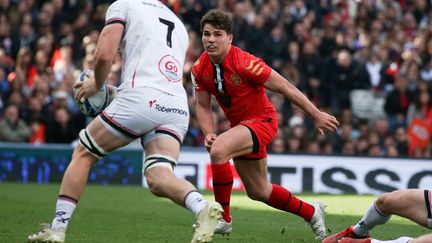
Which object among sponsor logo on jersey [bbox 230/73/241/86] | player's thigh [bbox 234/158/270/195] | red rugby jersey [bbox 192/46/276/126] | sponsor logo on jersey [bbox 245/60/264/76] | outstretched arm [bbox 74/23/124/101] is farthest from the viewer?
player's thigh [bbox 234/158/270/195]

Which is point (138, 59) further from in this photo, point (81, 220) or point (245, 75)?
point (81, 220)

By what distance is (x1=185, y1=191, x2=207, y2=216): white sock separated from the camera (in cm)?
727

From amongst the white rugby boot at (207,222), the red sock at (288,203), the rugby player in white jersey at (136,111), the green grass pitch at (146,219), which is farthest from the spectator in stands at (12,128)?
the white rugby boot at (207,222)

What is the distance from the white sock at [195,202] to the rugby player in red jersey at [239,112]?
5.05 ft

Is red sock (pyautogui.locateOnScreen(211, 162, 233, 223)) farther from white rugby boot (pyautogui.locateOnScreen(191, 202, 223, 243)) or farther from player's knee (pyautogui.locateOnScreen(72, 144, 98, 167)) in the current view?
white rugby boot (pyautogui.locateOnScreen(191, 202, 223, 243))

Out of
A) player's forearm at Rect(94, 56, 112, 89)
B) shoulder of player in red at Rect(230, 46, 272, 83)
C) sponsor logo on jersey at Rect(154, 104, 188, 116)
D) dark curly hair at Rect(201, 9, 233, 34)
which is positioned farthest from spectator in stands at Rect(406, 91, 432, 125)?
player's forearm at Rect(94, 56, 112, 89)

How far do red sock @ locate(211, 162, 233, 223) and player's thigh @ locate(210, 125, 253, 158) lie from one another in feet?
0.58

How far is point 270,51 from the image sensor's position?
20812mm

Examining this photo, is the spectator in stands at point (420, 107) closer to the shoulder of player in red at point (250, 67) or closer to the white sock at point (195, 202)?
the shoulder of player in red at point (250, 67)

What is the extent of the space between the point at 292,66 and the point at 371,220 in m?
12.5

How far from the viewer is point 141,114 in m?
7.62

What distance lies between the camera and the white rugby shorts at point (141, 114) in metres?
7.63

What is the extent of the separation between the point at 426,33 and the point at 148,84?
16.0 m

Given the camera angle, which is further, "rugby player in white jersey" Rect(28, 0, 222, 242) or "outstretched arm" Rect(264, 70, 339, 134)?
"outstretched arm" Rect(264, 70, 339, 134)
